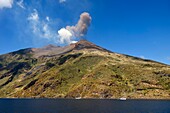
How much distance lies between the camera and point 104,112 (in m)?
177

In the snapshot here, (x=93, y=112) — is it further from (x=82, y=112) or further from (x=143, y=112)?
(x=143, y=112)

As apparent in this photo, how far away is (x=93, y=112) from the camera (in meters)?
176

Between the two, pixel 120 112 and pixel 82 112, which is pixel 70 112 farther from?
pixel 120 112

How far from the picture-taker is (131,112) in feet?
577

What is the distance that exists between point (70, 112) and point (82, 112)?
8516 mm

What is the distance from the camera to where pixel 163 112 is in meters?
179

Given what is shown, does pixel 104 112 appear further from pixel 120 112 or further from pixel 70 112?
pixel 70 112

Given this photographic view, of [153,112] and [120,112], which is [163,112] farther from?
[120,112]

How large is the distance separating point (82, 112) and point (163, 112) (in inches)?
2277

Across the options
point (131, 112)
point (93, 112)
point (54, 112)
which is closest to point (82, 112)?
point (93, 112)

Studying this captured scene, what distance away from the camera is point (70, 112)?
584 ft

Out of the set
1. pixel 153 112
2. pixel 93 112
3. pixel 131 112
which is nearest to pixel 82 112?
A: pixel 93 112

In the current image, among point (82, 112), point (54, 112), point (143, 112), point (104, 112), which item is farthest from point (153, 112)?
point (54, 112)

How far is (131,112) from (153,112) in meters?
16.0
